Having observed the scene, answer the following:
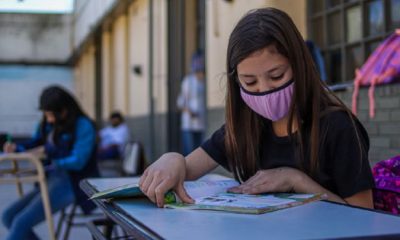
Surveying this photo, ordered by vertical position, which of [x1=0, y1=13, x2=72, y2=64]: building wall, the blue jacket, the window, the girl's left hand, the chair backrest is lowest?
the chair backrest

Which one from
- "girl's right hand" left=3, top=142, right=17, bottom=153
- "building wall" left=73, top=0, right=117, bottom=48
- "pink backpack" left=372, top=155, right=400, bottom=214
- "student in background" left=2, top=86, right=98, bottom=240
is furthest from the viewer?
"building wall" left=73, top=0, right=117, bottom=48

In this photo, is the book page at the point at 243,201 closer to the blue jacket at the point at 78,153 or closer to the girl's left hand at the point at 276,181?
the girl's left hand at the point at 276,181

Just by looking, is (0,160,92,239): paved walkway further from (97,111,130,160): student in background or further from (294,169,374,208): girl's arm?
(294,169,374,208): girl's arm

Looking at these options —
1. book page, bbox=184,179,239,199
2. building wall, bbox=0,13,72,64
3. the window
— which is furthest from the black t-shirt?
building wall, bbox=0,13,72,64

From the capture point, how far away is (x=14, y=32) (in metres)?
20.9

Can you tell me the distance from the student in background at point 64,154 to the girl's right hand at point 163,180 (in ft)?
7.84

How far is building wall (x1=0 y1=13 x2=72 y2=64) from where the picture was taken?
2089 centimetres

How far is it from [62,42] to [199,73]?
14474mm

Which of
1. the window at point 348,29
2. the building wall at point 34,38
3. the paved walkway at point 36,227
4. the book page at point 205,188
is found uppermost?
the building wall at point 34,38

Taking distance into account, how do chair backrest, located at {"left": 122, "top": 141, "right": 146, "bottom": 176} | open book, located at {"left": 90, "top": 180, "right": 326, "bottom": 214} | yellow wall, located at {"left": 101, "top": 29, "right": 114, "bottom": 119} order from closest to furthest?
open book, located at {"left": 90, "top": 180, "right": 326, "bottom": 214} < chair backrest, located at {"left": 122, "top": 141, "right": 146, "bottom": 176} < yellow wall, located at {"left": 101, "top": 29, "right": 114, "bottom": 119}

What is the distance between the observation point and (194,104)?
7984 millimetres

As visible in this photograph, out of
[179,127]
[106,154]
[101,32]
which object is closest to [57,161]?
[179,127]

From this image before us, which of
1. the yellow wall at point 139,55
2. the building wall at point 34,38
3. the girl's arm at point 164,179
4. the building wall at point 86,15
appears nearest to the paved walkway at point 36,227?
the yellow wall at point 139,55

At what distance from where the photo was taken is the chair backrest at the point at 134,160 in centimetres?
962
